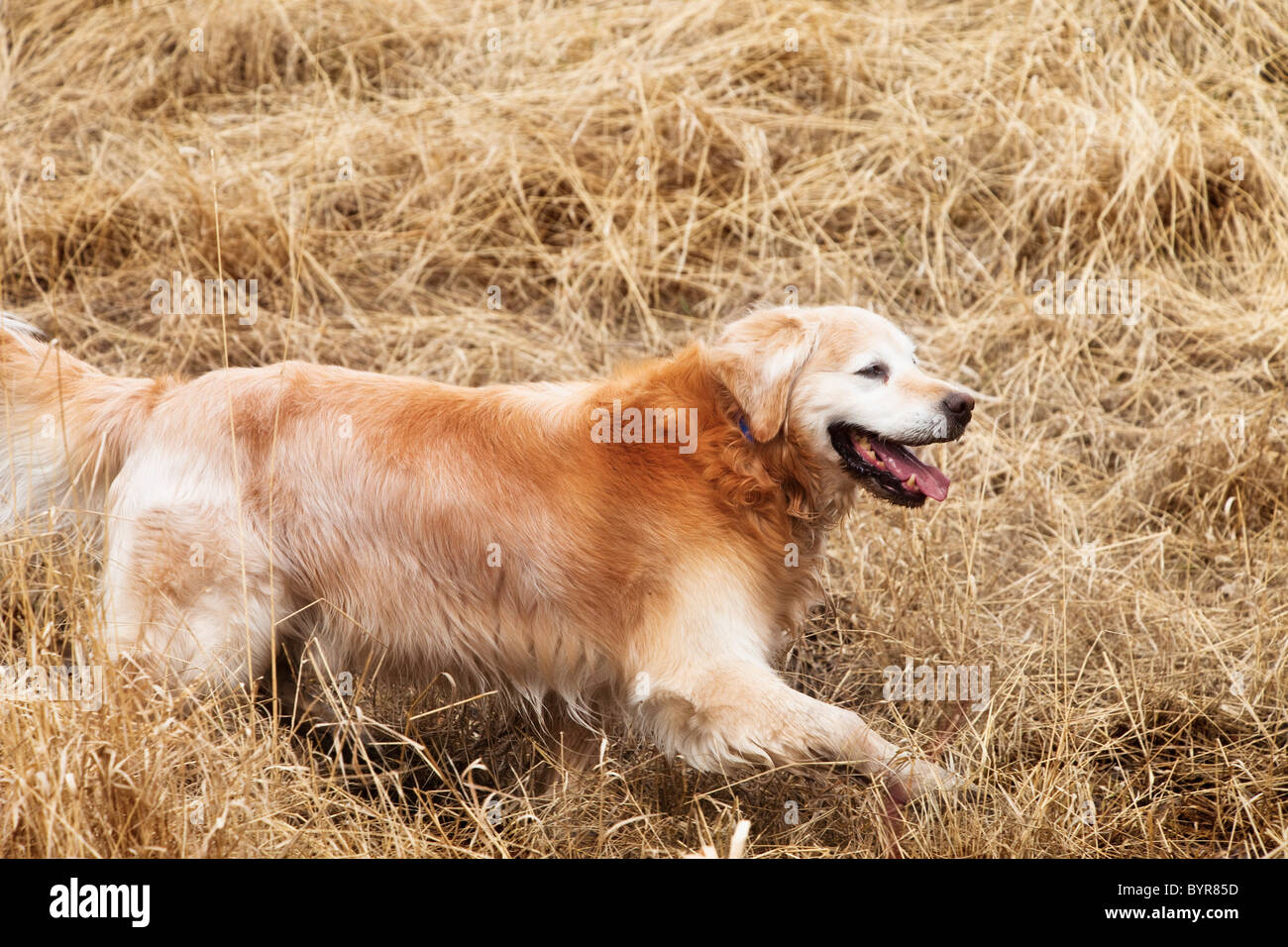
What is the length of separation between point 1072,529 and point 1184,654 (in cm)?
85

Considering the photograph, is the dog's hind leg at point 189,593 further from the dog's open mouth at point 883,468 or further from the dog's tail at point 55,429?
the dog's open mouth at point 883,468

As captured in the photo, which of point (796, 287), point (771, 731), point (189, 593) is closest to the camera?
point (771, 731)

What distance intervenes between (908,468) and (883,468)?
81 mm

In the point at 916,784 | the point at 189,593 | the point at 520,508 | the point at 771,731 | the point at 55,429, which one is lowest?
the point at 916,784

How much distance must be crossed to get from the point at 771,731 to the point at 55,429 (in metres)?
2.44

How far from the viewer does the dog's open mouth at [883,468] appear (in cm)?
381

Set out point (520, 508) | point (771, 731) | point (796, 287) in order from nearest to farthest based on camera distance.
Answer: point (771, 731), point (520, 508), point (796, 287)

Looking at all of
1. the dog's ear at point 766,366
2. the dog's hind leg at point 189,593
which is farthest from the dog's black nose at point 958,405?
the dog's hind leg at point 189,593

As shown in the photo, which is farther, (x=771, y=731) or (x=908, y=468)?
(x=908, y=468)

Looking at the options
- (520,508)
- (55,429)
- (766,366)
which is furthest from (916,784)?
(55,429)

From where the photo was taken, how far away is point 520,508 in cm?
377

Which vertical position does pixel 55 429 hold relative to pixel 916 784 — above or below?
above

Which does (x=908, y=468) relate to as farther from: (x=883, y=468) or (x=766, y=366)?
(x=766, y=366)

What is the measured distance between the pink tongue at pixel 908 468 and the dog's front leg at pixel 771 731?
0.74 m
